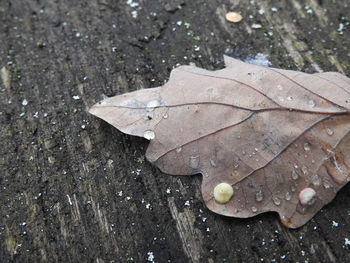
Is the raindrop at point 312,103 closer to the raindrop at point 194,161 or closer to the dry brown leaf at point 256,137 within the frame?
the dry brown leaf at point 256,137

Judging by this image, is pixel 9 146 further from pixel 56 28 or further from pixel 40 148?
pixel 56 28

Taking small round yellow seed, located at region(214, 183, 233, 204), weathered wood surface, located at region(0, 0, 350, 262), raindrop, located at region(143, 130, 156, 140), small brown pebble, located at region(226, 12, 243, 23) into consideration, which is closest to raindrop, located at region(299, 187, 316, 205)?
weathered wood surface, located at region(0, 0, 350, 262)

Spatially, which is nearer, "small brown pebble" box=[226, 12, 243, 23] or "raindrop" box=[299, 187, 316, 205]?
"raindrop" box=[299, 187, 316, 205]

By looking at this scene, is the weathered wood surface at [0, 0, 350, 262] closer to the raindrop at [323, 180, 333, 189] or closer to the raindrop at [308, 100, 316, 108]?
the raindrop at [323, 180, 333, 189]

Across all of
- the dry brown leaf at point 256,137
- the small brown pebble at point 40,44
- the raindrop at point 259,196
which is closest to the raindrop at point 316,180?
the dry brown leaf at point 256,137

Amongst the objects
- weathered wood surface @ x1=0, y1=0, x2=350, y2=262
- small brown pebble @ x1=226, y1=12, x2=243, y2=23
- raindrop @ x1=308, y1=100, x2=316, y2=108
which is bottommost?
weathered wood surface @ x1=0, y1=0, x2=350, y2=262

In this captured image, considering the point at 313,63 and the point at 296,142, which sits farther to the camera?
the point at 313,63

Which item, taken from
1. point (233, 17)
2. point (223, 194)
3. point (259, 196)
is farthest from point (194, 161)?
point (233, 17)

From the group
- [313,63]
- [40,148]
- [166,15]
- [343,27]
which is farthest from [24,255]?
[343,27]
